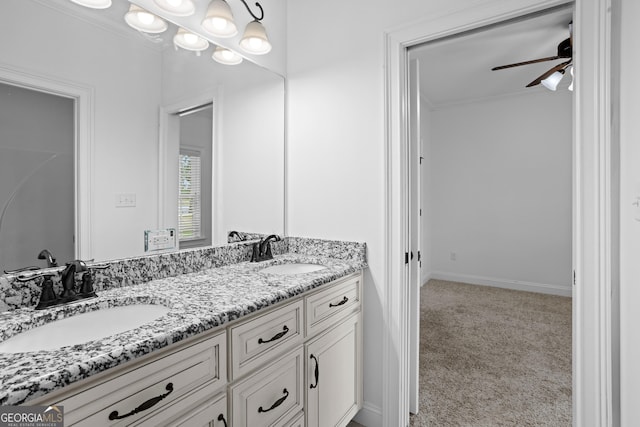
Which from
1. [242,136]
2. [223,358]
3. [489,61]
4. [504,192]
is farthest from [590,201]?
[504,192]

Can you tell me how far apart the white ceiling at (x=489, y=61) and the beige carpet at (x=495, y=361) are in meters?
2.06

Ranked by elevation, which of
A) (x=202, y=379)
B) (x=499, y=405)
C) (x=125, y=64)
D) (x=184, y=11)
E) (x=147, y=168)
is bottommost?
(x=499, y=405)

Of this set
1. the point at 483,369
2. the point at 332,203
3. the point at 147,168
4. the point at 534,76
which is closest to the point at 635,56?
the point at 332,203

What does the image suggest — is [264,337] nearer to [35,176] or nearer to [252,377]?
[252,377]

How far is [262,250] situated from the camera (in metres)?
1.88

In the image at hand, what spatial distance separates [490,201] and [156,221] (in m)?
4.44

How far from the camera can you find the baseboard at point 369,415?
5.85 feet

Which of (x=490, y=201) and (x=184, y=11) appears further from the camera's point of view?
(x=490, y=201)

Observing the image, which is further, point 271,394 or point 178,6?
point 178,6

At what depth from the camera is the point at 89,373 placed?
671 millimetres

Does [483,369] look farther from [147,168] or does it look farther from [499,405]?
[147,168]

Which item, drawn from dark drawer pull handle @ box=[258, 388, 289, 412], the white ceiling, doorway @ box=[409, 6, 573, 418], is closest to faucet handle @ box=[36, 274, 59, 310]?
dark drawer pull handle @ box=[258, 388, 289, 412]

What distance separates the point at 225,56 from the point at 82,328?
1.42 meters

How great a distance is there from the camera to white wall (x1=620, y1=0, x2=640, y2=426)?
1.05 meters
